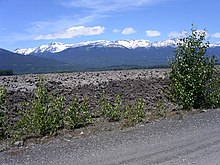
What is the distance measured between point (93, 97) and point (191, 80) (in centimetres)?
986

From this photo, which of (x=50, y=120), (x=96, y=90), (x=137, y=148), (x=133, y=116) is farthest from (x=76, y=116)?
(x=96, y=90)

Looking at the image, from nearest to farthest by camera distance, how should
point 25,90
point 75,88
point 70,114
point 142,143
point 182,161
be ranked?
point 182,161 → point 142,143 → point 70,114 → point 25,90 → point 75,88

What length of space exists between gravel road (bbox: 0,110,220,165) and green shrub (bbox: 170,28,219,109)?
389cm

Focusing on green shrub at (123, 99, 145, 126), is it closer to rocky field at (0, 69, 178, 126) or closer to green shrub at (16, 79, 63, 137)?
green shrub at (16, 79, 63, 137)

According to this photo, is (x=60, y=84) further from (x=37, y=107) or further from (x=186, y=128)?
(x=186, y=128)

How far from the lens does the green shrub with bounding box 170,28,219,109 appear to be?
15711mm

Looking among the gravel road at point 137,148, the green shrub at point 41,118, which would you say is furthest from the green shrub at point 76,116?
the gravel road at point 137,148

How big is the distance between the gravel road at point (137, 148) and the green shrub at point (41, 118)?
1433 mm

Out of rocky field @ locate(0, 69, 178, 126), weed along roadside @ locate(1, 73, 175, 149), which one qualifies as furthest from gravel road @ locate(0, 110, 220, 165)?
rocky field @ locate(0, 69, 178, 126)

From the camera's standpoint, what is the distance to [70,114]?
45.3ft

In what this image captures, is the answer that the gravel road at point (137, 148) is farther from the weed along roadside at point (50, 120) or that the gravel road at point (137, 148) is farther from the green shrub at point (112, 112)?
the green shrub at point (112, 112)

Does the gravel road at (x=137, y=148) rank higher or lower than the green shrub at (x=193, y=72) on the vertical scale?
lower

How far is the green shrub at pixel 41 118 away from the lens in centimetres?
1241

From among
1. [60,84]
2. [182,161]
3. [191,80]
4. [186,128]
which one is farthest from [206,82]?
[60,84]
